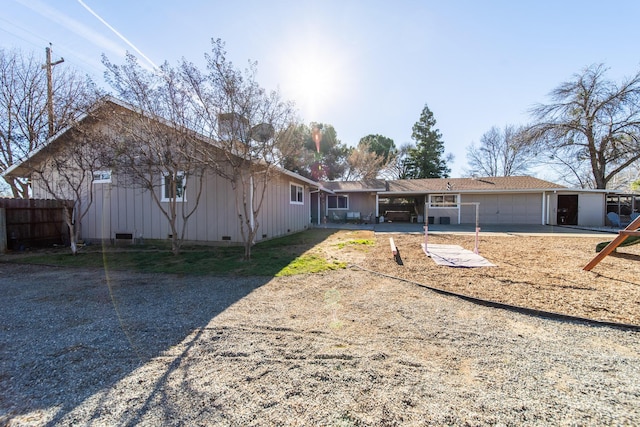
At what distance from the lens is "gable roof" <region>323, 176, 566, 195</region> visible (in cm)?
1764

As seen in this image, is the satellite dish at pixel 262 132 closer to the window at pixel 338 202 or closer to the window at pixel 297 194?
the window at pixel 297 194

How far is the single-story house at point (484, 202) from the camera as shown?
1700 cm

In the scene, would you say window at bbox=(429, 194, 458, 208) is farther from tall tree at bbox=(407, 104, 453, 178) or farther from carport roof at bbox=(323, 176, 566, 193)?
tall tree at bbox=(407, 104, 453, 178)

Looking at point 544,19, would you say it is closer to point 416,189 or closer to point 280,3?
point 280,3

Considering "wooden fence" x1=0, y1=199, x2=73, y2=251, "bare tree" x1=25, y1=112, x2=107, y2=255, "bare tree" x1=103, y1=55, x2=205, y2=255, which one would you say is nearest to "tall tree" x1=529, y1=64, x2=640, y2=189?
"bare tree" x1=103, y1=55, x2=205, y2=255

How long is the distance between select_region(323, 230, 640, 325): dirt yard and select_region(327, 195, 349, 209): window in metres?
12.4

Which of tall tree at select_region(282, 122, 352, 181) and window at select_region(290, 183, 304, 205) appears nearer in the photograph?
window at select_region(290, 183, 304, 205)

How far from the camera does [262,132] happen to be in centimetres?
648

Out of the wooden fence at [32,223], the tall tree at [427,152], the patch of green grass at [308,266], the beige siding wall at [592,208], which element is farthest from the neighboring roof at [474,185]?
the wooden fence at [32,223]

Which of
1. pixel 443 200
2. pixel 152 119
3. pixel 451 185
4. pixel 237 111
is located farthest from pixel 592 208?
pixel 152 119

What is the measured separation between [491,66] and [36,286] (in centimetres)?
1374

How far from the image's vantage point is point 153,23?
24.8ft

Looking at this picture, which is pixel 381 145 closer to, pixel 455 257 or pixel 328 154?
pixel 328 154

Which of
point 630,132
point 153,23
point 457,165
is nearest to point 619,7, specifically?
point 153,23
